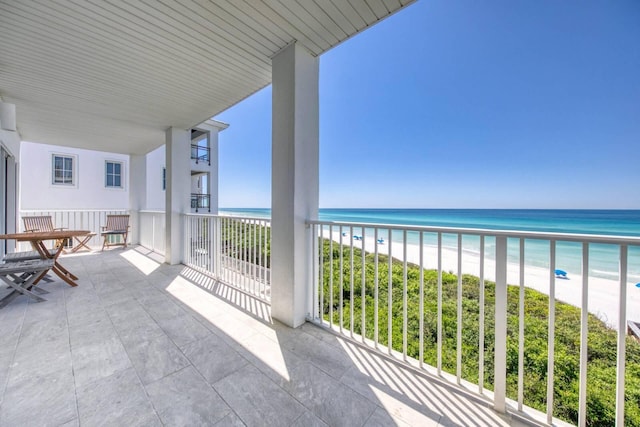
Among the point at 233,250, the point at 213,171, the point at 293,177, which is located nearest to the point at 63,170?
the point at 213,171

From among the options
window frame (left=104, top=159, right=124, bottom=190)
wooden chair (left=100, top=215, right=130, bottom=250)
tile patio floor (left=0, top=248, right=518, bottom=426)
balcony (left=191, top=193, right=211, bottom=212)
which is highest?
window frame (left=104, top=159, right=124, bottom=190)

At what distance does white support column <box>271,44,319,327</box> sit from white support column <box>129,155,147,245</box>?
568 cm

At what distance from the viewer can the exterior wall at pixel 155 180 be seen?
9.33 meters

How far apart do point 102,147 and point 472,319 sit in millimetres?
8349

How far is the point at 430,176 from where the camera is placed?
19828 mm

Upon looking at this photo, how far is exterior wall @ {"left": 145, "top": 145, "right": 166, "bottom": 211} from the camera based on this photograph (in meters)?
9.33

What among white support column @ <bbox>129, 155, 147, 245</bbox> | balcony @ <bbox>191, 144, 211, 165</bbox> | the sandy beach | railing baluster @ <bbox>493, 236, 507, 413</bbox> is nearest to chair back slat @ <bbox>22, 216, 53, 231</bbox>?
white support column @ <bbox>129, 155, 147, 245</bbox>

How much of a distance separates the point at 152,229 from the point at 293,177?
16.8ft

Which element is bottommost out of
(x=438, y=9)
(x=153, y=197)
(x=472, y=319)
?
(x=472, y=319)

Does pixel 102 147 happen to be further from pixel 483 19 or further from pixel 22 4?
pixel 483 19

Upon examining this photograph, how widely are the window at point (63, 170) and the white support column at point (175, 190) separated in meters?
6.31

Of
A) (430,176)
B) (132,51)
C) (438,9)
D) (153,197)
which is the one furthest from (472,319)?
(430,176)

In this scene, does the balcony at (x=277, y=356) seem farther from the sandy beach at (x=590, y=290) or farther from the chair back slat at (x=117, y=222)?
the chair back slat at (x=117, y=222)

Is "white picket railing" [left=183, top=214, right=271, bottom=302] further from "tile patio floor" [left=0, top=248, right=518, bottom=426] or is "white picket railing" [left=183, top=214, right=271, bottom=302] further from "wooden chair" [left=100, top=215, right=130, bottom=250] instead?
"wooden chair" [left=100, top=215, right=130, bottom=250]
